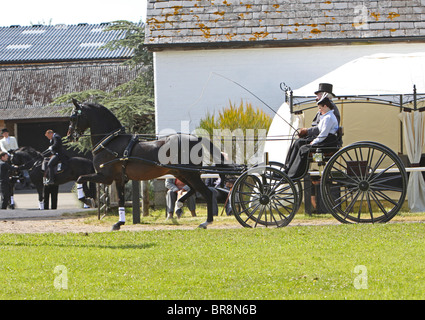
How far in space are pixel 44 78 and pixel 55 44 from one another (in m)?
5.90

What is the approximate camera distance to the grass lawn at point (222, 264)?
6668 millimetres

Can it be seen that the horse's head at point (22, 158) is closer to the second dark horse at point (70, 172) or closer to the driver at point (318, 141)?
the second dark horse at point (70, 172)

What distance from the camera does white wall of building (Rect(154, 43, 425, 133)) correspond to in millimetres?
19359

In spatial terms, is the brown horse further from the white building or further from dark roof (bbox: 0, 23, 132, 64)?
dark roof (bbox: 0, 23, 132, 64)

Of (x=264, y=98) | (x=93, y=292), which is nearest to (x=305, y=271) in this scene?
(x=93, y=292)

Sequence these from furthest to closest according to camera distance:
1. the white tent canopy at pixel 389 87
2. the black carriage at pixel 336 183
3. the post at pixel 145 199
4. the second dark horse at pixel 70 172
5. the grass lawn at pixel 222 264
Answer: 1. the second dark horse at pixel 70 172
2. the post at pixel 145 199
3. the white tent canopy at pixel 389 87
4. the black carriage at pixel 336 183
5. the grass lawn at pixel 222 264

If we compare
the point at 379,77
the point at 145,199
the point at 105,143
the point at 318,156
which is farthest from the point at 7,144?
the point at 318,156

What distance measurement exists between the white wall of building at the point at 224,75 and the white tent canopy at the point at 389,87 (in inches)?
163

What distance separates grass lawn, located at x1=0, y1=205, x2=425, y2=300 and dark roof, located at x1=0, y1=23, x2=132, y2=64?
26.1m

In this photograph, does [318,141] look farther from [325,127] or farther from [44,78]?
[44,78]

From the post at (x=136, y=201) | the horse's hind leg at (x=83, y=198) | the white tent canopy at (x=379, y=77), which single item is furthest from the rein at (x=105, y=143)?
the horse's hind leg at (x=83, y=198)
